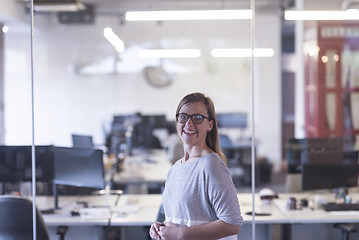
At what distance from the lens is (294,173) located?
4711 mm

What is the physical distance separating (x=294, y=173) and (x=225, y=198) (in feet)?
8.94

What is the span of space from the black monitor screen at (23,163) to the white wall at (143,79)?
5976 millimetres

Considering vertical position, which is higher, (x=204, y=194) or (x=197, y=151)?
(x=197, y=151)

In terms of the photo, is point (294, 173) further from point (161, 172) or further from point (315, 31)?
point (315, 31)

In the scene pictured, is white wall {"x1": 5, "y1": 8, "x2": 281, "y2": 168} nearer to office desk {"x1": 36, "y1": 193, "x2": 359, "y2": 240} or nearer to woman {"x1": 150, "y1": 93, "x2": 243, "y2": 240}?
office desk {"x1": 36, "y1": 193, "x2": 359, "y2": 240}

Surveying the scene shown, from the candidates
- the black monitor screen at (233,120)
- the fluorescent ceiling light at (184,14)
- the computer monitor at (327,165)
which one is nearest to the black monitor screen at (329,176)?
the computer monitor at (327,165)

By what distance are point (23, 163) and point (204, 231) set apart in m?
2.61

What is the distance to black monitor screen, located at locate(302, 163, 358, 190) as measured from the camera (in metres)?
4.52

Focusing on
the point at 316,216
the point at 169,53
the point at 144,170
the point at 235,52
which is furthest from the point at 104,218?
the point at 235,52

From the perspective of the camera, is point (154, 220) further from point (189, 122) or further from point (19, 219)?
point (189, 122)

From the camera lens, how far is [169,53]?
32.7ft

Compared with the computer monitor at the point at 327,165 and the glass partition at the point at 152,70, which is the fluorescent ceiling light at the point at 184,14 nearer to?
the computer monitor at the point at 327,165

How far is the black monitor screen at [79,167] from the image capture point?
166 inches

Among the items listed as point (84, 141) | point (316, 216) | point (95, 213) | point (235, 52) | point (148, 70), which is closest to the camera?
point (316, 216)
